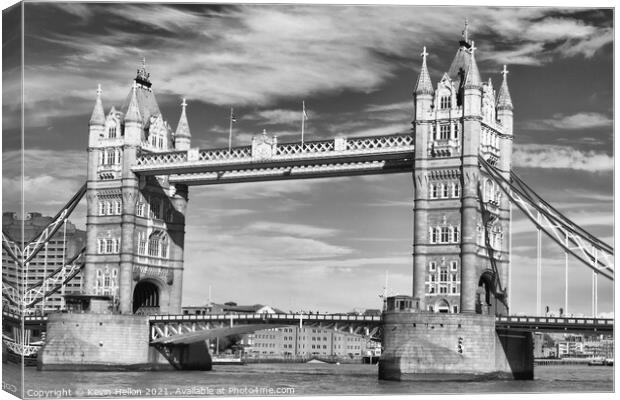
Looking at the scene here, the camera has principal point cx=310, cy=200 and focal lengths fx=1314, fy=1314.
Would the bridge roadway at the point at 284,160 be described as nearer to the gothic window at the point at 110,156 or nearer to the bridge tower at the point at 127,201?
the bridge tower at the point at 127,201

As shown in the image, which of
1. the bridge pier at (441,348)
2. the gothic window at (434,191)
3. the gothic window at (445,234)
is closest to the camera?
the bridge pier at (441,348)

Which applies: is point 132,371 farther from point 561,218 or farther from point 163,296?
point 561,218

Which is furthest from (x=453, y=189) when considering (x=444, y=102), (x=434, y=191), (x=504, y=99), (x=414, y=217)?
(x=504, y=99)

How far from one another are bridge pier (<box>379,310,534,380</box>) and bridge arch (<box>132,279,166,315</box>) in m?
25.4

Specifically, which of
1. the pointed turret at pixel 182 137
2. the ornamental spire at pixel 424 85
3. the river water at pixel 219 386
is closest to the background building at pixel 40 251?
the river water at pixel 219 386

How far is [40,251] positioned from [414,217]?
73.9 feet

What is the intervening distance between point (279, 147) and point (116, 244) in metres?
15.5

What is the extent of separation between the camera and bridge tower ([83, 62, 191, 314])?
9231 cm

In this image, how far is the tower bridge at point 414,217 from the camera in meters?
73.9

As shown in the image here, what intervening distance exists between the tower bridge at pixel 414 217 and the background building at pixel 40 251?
1295 mm

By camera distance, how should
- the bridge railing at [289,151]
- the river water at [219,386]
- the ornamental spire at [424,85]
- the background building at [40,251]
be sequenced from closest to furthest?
the river water at [219,386], the background building at [40,251], the ornamental spire at [424,85], the bridge railing at [289,151]

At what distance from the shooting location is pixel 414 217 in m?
80.2

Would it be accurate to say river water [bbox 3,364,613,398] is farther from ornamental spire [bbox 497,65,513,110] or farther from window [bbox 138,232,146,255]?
ornamental spire [bbox 497,65,513,110]

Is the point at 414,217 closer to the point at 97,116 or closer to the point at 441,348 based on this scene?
the point at 441,348
